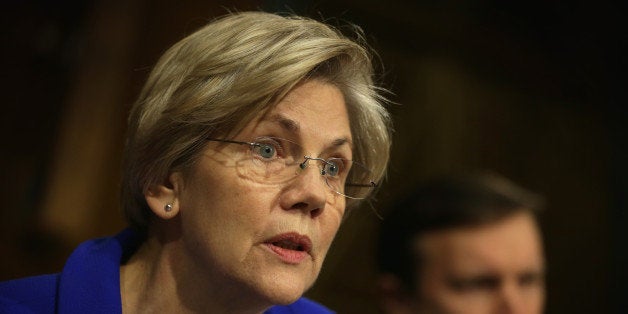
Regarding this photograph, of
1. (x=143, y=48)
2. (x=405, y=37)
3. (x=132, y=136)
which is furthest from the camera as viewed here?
(x=405, y=37)

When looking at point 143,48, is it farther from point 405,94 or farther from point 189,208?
point 189,208

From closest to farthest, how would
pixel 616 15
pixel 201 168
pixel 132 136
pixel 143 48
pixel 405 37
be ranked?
1. pixel 201 168
2. pixel 132 136
3. pixel 143 48
4. pixel 405 37
5. pixel 616 15

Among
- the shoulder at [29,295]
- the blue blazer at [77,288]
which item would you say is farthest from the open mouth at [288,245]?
the shoulder at [29,295]

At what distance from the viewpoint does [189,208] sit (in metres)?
1.67

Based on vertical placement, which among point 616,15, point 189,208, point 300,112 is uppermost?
point 616,15

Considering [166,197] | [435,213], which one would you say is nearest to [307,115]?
[166,197]

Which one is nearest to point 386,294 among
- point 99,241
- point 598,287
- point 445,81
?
point 99,241

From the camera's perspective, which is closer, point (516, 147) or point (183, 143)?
point (183, 143)

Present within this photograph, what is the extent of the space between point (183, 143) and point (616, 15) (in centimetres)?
270

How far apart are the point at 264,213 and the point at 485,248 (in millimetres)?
866

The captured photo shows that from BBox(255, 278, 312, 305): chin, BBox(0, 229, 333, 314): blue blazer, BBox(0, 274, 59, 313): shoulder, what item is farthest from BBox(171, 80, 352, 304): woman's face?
BBox(0, 274, 59, 313): shoulder

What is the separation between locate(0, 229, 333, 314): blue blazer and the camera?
5.47 feet

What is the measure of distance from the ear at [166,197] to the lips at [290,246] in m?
0.23

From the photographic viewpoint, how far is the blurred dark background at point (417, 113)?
3.01 metres
